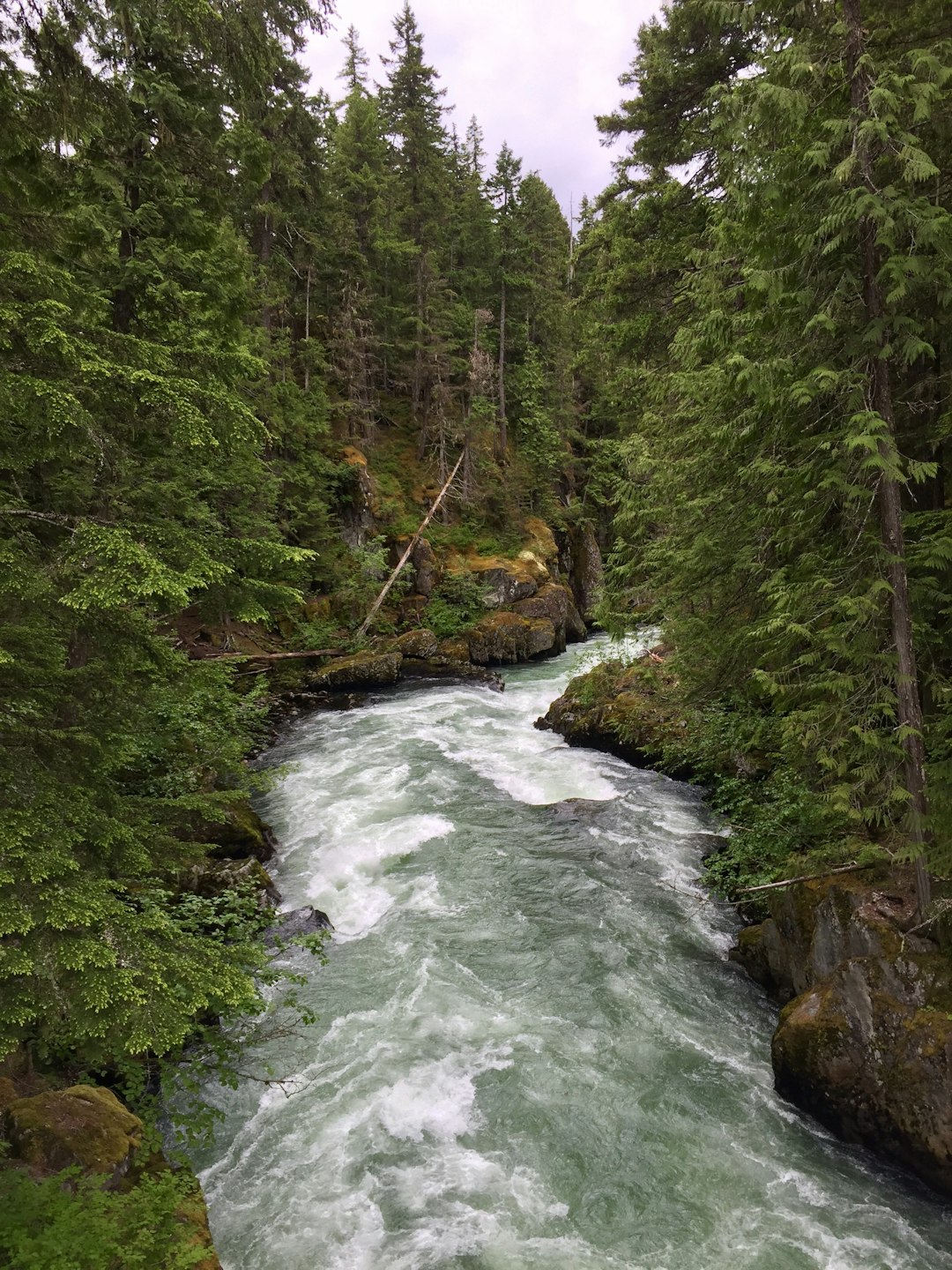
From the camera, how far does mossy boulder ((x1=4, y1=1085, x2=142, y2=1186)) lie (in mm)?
4617

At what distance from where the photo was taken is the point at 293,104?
42.0 feet

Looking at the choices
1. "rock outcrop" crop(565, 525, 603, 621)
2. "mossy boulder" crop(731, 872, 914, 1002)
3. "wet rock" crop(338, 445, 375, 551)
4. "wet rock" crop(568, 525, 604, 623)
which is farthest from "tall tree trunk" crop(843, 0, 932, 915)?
"wet rock" crop(568, 525, 604, 623)

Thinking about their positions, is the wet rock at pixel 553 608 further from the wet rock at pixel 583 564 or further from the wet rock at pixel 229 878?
the wet rock at pixel 229 878

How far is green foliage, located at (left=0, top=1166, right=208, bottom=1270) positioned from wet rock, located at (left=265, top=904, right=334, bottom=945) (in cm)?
456

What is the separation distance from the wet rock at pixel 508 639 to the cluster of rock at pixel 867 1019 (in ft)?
63.7

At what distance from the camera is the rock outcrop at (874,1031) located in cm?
570

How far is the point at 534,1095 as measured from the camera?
22.5 feet

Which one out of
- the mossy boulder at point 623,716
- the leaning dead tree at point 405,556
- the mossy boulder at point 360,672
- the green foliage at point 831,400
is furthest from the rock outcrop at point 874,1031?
the leaning dead tree at point 405,556

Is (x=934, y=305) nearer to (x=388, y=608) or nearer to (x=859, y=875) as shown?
(x=859, y=875)

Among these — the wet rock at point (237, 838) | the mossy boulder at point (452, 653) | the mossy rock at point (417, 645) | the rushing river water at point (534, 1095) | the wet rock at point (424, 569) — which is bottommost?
the rushing river water at point (534, 1095)

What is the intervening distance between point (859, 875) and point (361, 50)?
52363mm

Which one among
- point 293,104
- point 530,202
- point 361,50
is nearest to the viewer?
point 293,104

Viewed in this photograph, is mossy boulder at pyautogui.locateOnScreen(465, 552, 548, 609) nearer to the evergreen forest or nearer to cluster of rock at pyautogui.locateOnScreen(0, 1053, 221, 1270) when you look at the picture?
the evergreen forest

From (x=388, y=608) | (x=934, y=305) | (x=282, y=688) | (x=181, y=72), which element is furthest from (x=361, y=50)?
(x=934, y=305)
